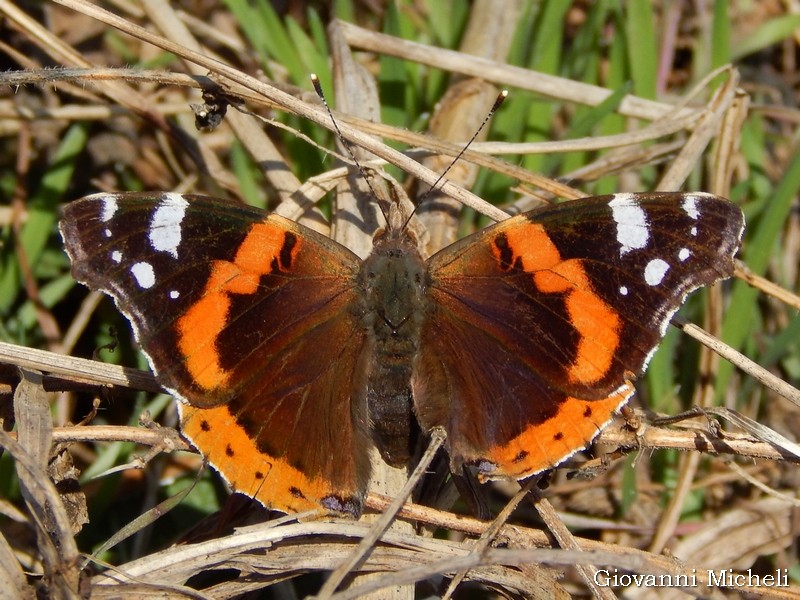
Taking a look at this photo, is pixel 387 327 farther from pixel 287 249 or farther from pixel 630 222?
pixel 630 222

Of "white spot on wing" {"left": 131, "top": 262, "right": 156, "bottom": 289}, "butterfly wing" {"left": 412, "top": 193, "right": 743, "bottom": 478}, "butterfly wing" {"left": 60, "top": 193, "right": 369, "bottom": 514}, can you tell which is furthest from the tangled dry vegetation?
"white spot on wing" {"left": 131, "top": 262, "right": 156, "bottom": 289}

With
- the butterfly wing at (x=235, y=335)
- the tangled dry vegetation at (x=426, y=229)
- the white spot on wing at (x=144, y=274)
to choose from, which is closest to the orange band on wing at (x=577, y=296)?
the tangled dry vegetation at (x=426, y=229)

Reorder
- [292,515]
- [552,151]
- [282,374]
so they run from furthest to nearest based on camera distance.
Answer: [552,151] < [282,374] < [292,515]

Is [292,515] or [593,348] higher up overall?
[593,348]

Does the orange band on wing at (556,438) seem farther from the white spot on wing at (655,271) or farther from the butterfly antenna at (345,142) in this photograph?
the butterfly antenna at (345,142)

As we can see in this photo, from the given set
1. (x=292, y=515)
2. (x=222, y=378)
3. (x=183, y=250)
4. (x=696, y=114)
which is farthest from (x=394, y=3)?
(x=292, y=515)

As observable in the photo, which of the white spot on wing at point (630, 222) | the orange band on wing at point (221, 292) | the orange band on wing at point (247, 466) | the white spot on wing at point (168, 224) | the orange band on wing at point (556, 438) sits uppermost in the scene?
the white spot on wing at point (630, 222)

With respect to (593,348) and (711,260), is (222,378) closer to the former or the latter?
(593,348)

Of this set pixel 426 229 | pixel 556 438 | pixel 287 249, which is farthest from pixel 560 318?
pixel 287 249
